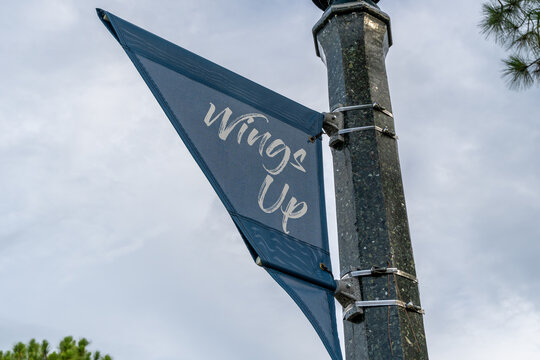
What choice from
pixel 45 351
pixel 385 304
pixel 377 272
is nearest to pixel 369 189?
pixel 377 272

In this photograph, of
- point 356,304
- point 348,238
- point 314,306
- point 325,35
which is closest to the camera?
point 314,306

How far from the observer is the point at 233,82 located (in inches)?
172

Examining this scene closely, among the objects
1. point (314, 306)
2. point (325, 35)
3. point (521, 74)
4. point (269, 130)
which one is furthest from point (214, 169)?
point (521, 74)

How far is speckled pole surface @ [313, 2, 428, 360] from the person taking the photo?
408cm

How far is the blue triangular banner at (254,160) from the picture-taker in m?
3.86

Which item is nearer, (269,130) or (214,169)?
Result: (214,169)

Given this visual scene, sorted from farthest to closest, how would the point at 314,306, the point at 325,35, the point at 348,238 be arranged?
1. the point at 325,35
2. the point at 348,238
3. the point at 314,306

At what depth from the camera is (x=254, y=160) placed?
417cm

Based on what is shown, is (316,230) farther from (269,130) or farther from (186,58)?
(186,58)

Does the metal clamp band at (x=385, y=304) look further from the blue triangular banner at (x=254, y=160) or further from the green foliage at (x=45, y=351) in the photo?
the green foliage at (x=45, y=351)

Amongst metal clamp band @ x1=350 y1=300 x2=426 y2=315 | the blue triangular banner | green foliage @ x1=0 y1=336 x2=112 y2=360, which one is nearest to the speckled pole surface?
metal clamp band @ x1=350 y1=300 x2=426 y2=315

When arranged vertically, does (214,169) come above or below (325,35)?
below

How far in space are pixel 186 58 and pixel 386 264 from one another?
1.69 metres

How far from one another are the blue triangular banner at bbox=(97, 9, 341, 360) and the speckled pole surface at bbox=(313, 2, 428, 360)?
0.84 ft
